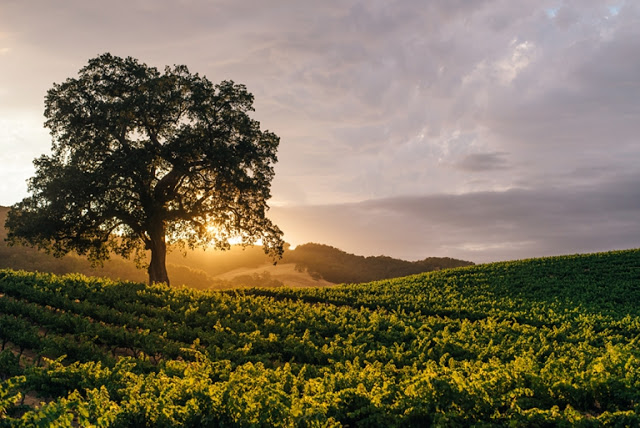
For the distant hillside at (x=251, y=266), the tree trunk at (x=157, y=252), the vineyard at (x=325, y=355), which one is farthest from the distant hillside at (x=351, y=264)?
the tree trunk at (x=157, y=252)

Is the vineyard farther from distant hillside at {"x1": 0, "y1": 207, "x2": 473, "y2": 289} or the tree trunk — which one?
distant hillside at {"x1": 0, "y1": 207, "x2": 473, "y2": 289}

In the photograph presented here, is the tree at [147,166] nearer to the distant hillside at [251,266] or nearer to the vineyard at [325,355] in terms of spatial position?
the vineyard at [325,355]

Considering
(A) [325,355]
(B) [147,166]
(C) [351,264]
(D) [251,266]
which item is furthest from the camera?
(D) [251,266]

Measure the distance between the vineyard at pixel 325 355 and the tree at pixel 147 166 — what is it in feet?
15.1

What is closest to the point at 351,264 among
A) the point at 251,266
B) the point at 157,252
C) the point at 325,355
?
the point at 251,266

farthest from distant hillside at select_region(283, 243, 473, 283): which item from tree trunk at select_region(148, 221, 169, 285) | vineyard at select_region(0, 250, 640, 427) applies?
tree trunk at select_region(148, 221, 169, 285)

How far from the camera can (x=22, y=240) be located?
31922mm

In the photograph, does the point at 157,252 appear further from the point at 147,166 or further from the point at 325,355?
the point at 325,355

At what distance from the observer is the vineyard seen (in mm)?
8406

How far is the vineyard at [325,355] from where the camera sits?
8406mm

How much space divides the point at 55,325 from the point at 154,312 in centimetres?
410

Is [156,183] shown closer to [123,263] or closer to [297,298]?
[297,298]

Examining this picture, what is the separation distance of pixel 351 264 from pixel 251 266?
15223mm

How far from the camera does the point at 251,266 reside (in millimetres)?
70938
